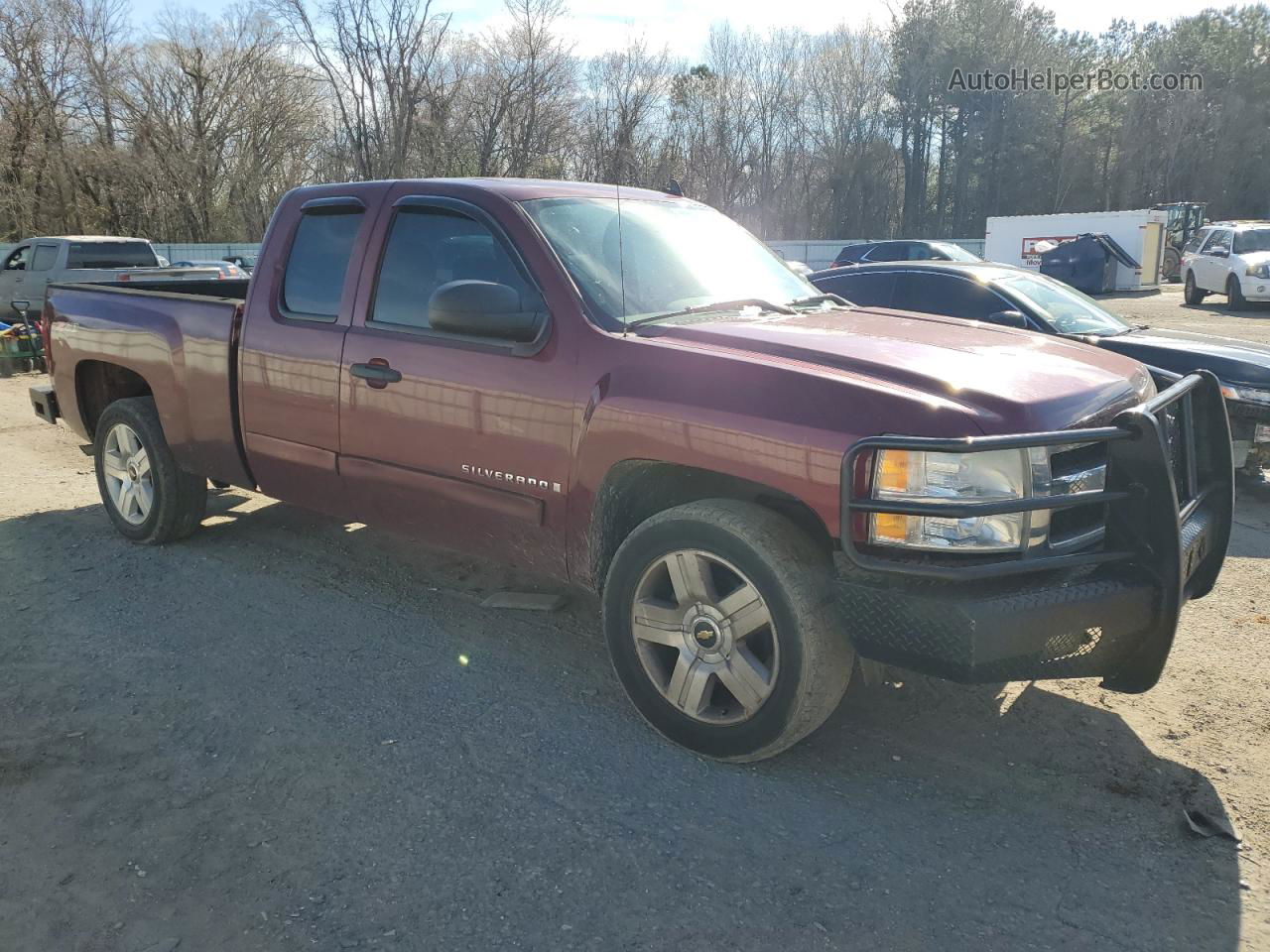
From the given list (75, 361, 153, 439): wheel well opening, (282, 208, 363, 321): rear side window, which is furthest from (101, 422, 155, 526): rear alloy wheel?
(282, 208, 363, 321): rear side window

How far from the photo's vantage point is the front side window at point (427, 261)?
3.93 m

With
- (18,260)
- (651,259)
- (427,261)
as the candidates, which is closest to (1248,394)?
(651,259)

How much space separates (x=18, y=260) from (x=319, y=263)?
52.4 ft

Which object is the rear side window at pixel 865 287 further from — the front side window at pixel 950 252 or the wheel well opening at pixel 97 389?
the front side window at pixel 950 252

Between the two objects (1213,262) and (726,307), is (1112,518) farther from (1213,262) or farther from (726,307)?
(1213,262)

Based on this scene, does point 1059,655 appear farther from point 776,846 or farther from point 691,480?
point 691,480

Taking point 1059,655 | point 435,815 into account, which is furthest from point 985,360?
point 435,815

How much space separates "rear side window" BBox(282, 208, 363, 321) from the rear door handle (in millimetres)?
345

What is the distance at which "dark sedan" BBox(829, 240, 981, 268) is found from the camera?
56.1ft

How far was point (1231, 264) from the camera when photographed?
21906 millimetres

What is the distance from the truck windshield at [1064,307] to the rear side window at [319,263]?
5154mm

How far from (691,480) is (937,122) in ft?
203

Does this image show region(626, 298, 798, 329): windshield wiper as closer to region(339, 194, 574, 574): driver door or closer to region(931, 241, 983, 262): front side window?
region(339, 194, 574, 574): driver door

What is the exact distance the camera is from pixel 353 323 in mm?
4262
